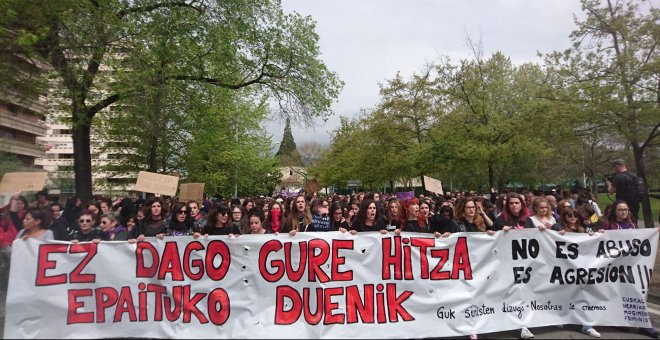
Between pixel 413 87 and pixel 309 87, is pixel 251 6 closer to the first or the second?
pixel 309 87

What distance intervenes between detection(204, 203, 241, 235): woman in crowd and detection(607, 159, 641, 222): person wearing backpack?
22.4ft

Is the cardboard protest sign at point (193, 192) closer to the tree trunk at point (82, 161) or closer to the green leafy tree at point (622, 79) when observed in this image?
the tree trunk at point (82, 161)

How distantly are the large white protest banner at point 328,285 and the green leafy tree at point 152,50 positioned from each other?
582 centimetres

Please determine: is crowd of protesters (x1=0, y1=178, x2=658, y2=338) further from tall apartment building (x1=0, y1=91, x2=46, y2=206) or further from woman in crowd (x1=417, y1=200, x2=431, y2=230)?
tall apartment building (x1=0, y1=91, x2=46, y2=206)

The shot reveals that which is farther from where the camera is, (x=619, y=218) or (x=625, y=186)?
(x=625, y=186)

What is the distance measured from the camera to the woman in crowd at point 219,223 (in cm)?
554

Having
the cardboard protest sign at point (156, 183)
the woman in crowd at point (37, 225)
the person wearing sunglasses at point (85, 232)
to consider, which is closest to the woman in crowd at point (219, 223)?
the person wearing sunglasses at point (85, 232)

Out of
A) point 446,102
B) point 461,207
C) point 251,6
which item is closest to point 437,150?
point 446,102

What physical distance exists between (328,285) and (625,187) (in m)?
5.97

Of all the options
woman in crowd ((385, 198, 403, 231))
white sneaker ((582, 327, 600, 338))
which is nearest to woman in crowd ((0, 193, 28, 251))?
woman in crowd ((385, 198, 403, 231))

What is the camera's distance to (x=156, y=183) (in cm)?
1052

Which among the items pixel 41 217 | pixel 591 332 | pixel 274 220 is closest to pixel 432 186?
pixel 274 220

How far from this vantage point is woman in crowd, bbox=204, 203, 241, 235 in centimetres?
554

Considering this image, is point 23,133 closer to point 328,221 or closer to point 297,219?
point 297,219
